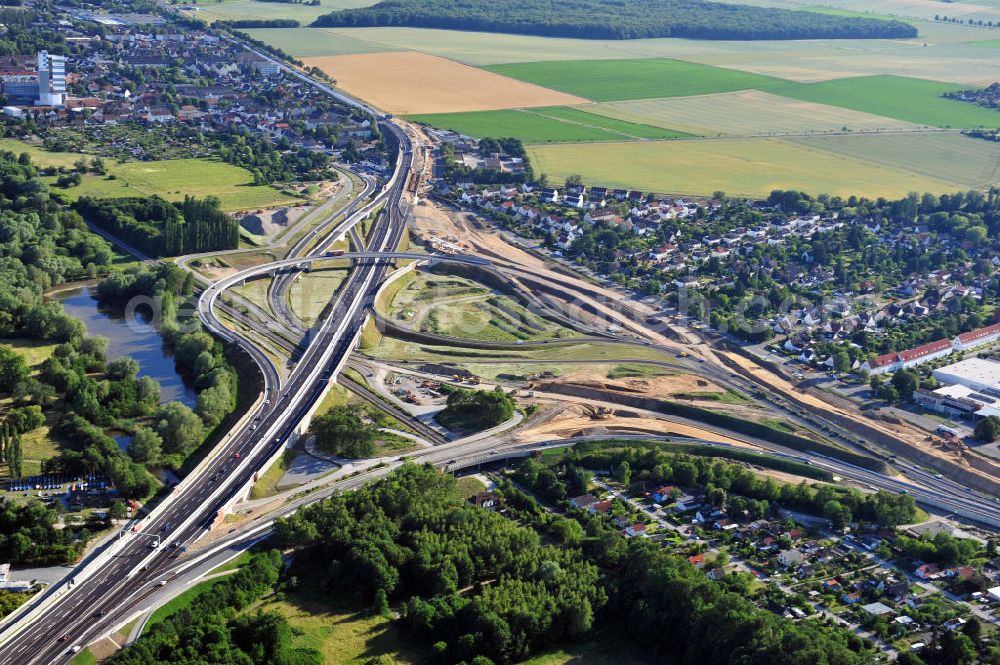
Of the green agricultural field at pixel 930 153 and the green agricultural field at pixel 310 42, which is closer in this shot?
the green agricultural field at pixel 930 153

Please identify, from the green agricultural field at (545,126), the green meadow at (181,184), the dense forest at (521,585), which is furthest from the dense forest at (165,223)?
the dense forest at (521,585)

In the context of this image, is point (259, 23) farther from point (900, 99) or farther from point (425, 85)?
point (900, 99)

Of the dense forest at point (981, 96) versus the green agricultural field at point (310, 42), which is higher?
the dense forest at point (981, 96)

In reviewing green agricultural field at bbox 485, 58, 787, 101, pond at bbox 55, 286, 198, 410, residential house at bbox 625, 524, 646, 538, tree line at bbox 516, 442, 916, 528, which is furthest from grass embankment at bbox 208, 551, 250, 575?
green agricultural field at bbox 485, 58, 787, 101

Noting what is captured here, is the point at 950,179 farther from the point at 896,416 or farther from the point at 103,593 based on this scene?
the point at 103,593

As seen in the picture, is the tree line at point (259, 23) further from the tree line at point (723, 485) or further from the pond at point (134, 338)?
the tree line at point (723, 485)

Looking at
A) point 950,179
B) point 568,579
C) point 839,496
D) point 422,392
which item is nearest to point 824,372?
point 839,496
